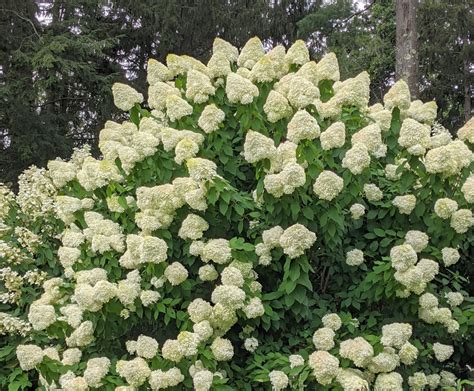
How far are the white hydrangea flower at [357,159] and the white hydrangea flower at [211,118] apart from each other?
0.69m

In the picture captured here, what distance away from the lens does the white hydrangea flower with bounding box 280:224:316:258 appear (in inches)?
106

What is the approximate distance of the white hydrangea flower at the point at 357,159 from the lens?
2.80 meters

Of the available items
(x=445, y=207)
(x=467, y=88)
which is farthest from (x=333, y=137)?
(x=467, y=88)

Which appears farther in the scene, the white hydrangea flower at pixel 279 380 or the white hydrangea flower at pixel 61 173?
the white hydrangea flower at pixel 61 173

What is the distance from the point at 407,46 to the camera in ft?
26.2

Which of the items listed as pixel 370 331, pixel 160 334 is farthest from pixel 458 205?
pixel 160 334

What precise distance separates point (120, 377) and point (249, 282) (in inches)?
30.3

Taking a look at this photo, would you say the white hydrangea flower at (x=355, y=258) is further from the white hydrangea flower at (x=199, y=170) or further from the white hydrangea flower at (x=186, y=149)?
the white hydrangea flower at (x=186, y=149)

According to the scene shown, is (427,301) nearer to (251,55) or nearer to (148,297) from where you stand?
(148,297)

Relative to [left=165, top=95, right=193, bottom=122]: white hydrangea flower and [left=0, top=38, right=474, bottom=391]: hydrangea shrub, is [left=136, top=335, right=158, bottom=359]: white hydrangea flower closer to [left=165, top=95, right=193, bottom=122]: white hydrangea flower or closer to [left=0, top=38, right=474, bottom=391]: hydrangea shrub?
[left=0, top=38, right=474, bottom=391]: hydrangea shrub

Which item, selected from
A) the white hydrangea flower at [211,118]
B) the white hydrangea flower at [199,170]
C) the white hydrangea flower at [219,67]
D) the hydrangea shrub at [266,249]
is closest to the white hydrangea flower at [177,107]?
the hydrangea shrub at [266,249]

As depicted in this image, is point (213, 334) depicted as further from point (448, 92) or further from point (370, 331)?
point (448, 92)

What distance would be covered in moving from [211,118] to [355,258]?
1024 mm

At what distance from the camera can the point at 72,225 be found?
3570 millimetres
